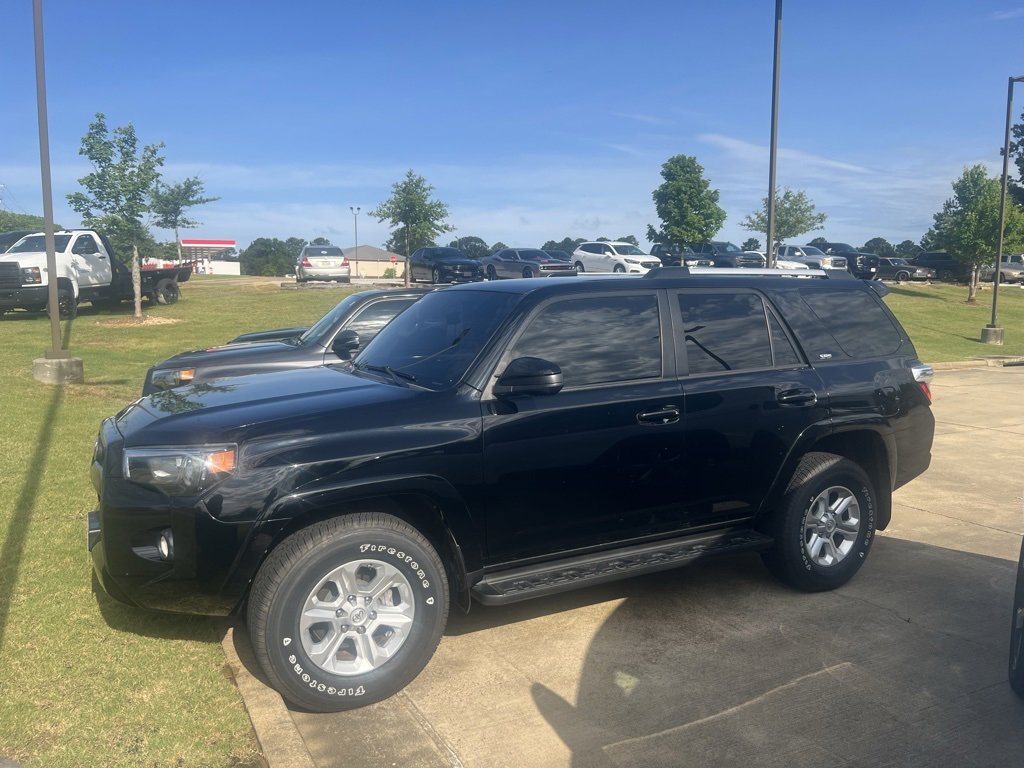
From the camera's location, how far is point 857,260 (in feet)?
126

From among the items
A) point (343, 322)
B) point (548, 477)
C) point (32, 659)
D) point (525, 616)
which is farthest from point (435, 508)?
point (343, 322)

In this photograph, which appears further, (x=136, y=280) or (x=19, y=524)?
(x=136, y=280)

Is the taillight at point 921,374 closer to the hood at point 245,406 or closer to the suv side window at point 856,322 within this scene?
the suv side window at point 856,322

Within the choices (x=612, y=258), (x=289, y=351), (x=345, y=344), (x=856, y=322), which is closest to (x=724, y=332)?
(x=856, y=322)

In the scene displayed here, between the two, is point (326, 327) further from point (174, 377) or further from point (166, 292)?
point (166, 292)

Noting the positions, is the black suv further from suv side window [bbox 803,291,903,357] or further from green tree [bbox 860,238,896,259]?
green tree [bbox 860,238,896,259]

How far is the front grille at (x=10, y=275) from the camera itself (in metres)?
19.2

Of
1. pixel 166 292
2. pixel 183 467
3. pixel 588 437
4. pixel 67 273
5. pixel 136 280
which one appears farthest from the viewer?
pixel 166 292

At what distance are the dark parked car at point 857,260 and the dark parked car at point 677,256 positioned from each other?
5.79 metres

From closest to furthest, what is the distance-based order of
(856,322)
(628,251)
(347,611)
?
1. (347,611)
2. (856,322)
3. (628,251)

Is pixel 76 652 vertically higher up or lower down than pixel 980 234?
lower down

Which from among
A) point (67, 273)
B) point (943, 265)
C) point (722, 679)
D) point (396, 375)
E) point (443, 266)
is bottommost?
point (722, 679)

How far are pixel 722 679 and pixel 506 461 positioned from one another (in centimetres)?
147

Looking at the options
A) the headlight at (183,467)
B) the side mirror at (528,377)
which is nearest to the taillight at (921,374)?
the side mirror at (528,377)
